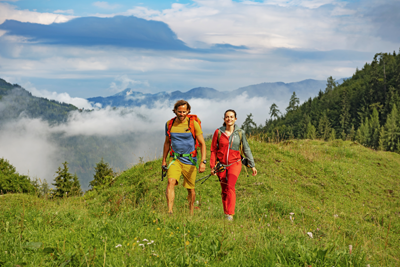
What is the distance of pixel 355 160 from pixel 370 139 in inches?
4410

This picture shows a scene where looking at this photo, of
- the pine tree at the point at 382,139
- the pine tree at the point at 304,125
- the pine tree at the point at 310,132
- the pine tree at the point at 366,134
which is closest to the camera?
the pine tree at the point at 382,139

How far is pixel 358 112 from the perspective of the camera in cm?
12888

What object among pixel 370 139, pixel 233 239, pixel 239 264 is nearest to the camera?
pixel 239 264

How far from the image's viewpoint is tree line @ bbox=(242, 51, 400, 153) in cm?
10331

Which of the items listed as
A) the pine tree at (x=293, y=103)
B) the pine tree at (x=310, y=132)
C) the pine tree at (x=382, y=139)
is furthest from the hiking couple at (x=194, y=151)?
the pine tree at (x=293, y=103)

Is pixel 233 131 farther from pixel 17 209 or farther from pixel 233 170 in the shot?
pixel 17 209

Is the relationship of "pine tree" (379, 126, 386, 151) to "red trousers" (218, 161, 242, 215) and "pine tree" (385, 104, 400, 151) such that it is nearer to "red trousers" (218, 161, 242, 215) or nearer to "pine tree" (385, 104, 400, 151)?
"pine tree" (385, 104, 400, 151)

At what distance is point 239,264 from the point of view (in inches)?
121

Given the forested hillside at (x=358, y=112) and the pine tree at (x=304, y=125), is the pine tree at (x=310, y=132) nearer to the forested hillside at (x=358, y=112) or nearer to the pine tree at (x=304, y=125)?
the forested hillside at (x=358, y=112)

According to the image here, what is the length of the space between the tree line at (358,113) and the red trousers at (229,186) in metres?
90.7

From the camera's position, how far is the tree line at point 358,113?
339 ft

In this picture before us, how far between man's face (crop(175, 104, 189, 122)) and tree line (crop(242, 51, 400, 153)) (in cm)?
9115

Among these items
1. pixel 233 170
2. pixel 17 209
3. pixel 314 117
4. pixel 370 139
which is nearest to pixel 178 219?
pixel 233 170

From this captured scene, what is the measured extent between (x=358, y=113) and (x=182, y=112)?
149 metres
